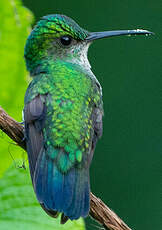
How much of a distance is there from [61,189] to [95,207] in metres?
0.12

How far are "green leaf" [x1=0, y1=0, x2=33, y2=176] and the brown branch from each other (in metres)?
0.14

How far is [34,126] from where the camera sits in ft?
5.55

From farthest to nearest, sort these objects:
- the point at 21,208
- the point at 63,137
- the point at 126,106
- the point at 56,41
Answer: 1. the point at 126,106
2. the point at 56,41
3. the point at 63,137
4. the point at 21,208

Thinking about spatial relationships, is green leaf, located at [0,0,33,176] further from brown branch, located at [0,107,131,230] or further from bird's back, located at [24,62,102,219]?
bird's back, located at [24,62,102,219]

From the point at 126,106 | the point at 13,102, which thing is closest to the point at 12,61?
the point at 13,102

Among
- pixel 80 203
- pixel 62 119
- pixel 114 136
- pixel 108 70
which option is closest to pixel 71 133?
pixel 62 119

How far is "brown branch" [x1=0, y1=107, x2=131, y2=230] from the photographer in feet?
4.62

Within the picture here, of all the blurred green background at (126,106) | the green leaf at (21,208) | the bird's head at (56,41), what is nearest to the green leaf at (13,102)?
the green leaf at (21,208)

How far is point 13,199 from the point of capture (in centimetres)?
127

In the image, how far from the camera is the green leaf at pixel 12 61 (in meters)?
1.24

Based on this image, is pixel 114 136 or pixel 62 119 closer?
pixel 62 119

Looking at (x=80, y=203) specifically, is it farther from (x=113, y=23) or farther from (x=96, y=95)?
(x=113, y=23)

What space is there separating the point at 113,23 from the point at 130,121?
0.81 metres

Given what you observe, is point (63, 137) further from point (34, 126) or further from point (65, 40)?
point (65, 40)
